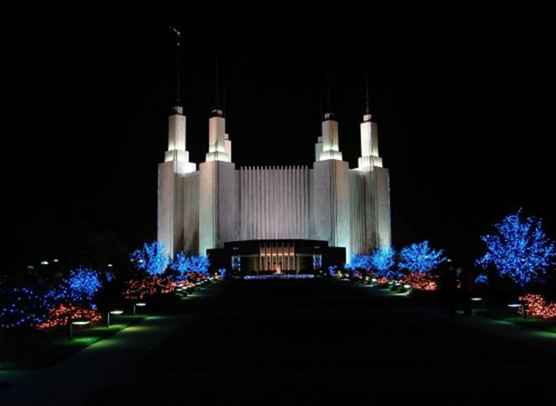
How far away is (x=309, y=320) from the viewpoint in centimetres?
1894

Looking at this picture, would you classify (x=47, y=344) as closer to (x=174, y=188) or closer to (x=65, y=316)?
(x=65, y=316)

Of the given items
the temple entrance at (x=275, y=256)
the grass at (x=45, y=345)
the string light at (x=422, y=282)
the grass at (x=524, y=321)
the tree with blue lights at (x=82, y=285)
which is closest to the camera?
the grass at (x=45, y=345)

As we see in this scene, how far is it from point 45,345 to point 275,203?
64269mm

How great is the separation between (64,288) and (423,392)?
35.5 ft

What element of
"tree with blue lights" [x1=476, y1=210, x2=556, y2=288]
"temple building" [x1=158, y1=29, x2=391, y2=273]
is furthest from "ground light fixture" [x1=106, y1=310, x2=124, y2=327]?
"temple building" [x1=158, y1=29, x2=391, y2=273]

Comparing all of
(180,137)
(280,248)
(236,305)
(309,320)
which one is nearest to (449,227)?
(280,248)

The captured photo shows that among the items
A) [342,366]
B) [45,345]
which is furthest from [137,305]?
[342,366]

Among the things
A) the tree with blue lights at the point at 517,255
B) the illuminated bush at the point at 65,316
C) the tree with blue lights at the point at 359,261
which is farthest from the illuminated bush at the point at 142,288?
the tree with blue lights at the point at 359,261

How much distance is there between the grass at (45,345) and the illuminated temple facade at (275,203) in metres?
56.3

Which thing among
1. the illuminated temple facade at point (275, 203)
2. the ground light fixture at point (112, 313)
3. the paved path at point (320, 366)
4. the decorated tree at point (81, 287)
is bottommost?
the paved path at point (320, 366)

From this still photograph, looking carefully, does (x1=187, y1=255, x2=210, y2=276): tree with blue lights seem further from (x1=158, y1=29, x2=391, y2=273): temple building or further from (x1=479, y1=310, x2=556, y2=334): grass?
(x1=479, y1=310, x2=556, y2=334): grass

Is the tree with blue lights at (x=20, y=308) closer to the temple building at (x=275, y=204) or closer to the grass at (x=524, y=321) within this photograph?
the grass at (x=524, y=321)

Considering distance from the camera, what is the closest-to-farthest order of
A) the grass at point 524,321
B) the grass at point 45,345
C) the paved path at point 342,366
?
the paved path at point 342,366 < the grass at point 45,345 < the grass at point 524,321

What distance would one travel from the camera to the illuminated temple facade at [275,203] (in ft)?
241
